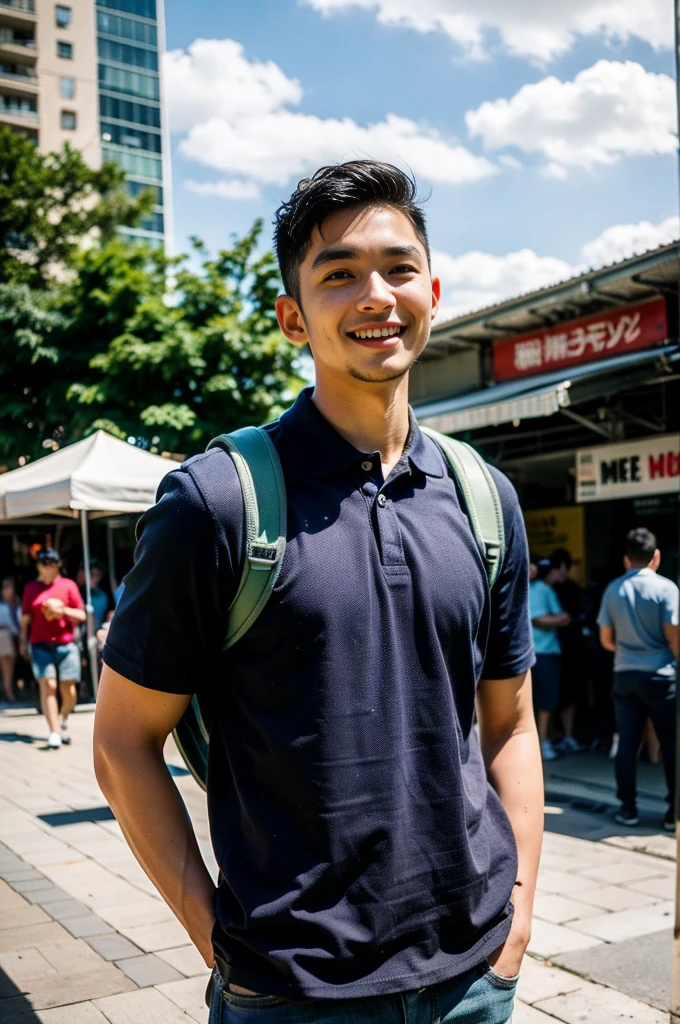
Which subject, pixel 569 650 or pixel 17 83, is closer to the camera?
pixel 569 650

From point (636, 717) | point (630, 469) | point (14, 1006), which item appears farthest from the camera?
point (630, 469)

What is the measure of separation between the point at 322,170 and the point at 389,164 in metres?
0.12

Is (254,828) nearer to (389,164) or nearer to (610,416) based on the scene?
(389,164)

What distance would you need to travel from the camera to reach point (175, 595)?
4.32 ft

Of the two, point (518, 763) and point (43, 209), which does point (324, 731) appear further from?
point (43, 209)

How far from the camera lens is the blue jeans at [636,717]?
6430mm

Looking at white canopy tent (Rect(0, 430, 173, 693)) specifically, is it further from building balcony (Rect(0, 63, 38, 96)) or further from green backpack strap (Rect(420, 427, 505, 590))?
building balcony (Rect(0, 63, 38, 96))

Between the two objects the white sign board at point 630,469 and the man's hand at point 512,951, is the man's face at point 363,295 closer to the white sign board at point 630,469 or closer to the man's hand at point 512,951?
the man's hand at point 512,951

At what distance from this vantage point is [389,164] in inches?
63.2

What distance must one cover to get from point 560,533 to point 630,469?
3.00 m

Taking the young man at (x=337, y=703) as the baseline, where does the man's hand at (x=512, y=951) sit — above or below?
below

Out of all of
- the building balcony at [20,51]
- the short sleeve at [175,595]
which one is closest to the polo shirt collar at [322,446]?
the short sleeve at [175,595]

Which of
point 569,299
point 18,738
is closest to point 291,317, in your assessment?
point 569,299

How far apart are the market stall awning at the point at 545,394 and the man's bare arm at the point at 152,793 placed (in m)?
6.81
